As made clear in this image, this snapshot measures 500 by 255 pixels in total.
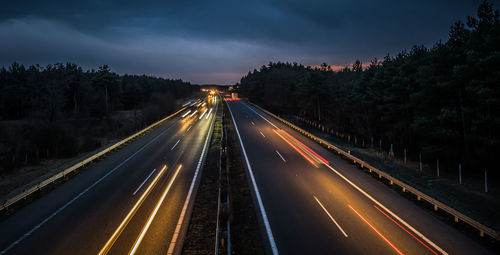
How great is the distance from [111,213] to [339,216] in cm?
1100

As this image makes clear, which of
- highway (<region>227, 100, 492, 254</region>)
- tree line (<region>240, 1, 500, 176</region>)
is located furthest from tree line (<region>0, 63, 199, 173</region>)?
tree line (<region>240, 1, 500, 176</region>)

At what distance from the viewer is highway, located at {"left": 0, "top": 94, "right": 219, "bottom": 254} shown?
966cm

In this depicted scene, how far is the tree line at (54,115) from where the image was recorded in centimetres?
3139

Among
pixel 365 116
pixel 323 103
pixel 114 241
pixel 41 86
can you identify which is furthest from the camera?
pixel 323 103

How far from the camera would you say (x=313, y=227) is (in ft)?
35.6

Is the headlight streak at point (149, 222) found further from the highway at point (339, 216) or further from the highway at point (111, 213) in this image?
the highway at point (339, 216)

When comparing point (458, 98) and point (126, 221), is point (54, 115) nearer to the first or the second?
point (126, 221)

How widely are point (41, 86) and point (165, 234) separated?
5840 cm

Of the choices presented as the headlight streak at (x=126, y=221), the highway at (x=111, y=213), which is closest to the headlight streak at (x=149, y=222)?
the highway at (x=111, y=213)

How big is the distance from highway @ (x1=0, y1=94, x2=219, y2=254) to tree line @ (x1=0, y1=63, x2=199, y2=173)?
15.5 metres

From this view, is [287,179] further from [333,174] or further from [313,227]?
[313,227]

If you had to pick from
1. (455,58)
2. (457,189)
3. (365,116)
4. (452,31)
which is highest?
(452,31)

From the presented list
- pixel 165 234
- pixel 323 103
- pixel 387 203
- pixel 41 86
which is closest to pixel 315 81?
pixel 323 103

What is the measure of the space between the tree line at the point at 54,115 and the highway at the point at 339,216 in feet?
89.4
